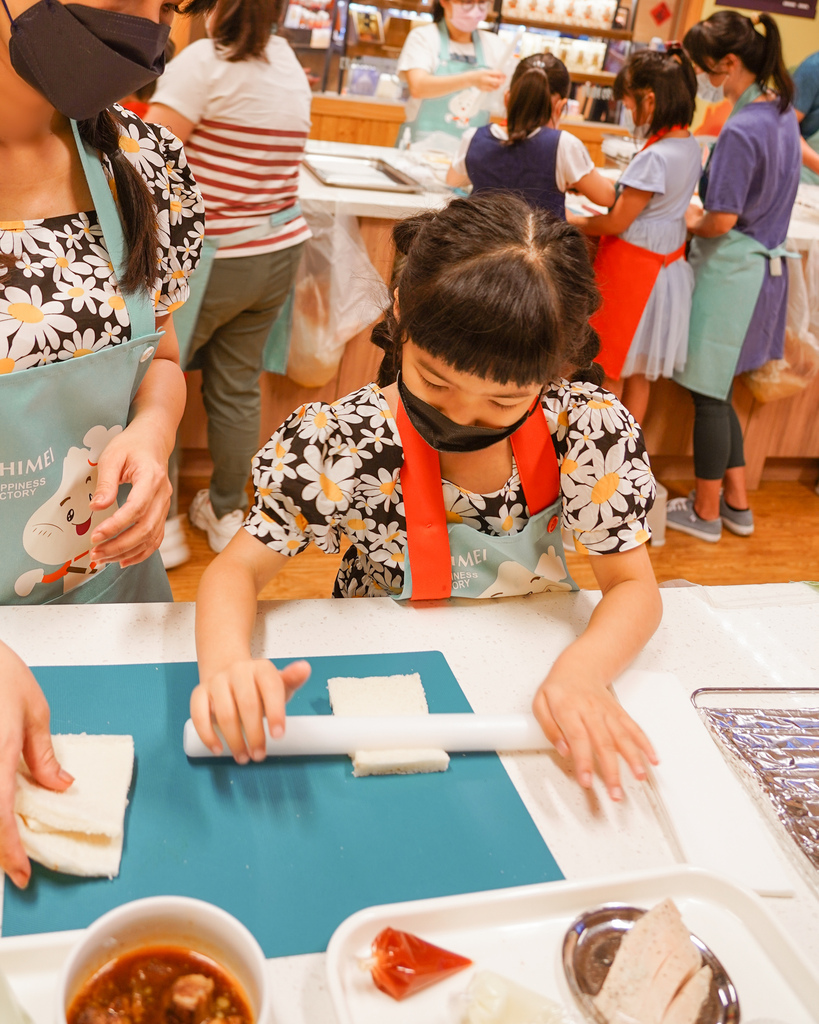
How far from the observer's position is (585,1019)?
0.60m

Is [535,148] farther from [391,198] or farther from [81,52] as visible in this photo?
[81,52]

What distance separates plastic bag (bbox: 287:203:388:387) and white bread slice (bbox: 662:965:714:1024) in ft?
6.99

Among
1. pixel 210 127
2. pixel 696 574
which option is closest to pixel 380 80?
pixel 210 127

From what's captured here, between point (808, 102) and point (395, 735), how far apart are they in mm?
3571

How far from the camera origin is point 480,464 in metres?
1.15


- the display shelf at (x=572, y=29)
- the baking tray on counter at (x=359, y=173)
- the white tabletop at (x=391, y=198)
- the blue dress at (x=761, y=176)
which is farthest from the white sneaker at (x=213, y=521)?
the display shelf at (x=572, y=29)

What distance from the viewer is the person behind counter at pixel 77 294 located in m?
0.86

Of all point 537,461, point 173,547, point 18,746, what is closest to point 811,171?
point 173,547

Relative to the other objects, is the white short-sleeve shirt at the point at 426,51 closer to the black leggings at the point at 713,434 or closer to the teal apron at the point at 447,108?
the teal apron at the point at 447,108

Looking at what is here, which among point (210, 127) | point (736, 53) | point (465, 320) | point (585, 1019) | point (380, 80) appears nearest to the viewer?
point (585, 1019)

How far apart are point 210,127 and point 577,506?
1.53 meters

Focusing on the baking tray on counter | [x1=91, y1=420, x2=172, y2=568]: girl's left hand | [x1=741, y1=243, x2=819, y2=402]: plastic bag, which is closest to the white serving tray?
[x1=91, y1=420, x2=172, y2=568]: girl's left hand

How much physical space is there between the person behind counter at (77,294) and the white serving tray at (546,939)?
1.48 ft

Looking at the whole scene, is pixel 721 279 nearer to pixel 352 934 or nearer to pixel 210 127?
pixel 210 127
